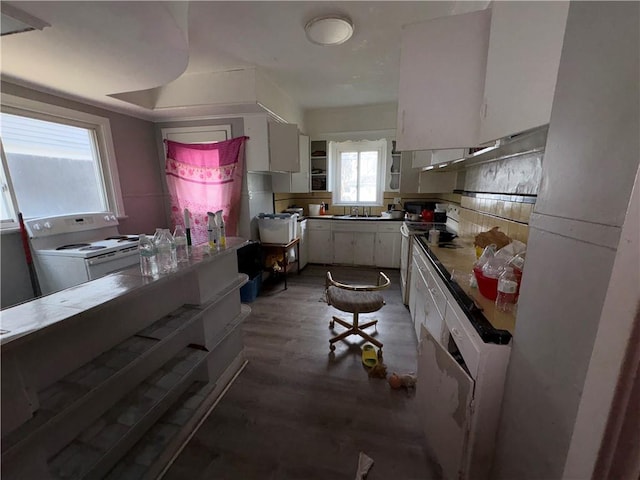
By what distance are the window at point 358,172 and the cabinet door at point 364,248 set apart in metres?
0.77

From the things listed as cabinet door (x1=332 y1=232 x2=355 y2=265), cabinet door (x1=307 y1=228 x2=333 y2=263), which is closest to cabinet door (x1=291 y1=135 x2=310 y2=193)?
cabinet door (x1=307 y1=228 x2=333 y2=263)

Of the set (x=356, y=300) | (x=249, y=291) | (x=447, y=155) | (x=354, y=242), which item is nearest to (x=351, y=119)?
(x=354, y=242)

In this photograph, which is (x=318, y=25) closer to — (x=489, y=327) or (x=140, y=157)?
(x=489, y=327)

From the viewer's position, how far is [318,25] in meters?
1.93

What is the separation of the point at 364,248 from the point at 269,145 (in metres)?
2.19

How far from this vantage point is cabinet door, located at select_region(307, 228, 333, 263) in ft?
14.5

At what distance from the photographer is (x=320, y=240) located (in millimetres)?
4457

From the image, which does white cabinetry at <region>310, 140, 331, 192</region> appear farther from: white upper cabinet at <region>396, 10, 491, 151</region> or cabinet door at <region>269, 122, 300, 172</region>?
white upper cabinet at <region>396, 10, 491, 151</region>

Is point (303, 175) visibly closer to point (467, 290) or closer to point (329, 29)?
point (329, 29)

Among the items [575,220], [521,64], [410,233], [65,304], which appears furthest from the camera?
[410,233]

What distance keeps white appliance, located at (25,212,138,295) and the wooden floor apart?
1.35 metres

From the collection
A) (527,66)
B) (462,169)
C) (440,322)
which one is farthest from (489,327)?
(462,169)

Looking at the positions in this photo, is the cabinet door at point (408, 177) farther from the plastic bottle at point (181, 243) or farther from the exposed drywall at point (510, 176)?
the plastic bottle at point (181, 243)

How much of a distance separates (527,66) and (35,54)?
2.72 metres
